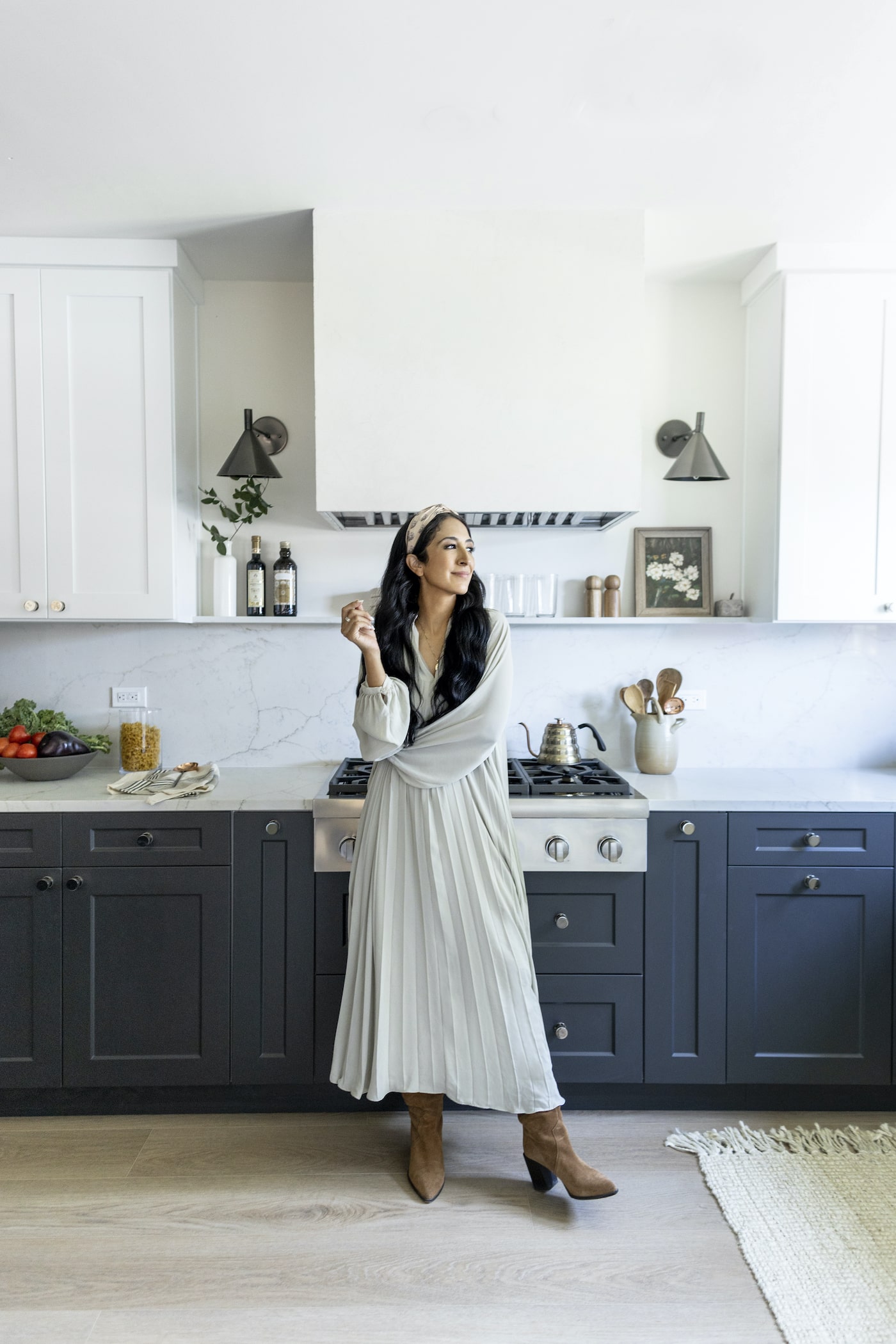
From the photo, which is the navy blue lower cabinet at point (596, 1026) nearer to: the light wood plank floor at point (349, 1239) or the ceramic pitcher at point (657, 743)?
the light wood plank floor at point (349, 1239)

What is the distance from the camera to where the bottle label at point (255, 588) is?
2918 mm

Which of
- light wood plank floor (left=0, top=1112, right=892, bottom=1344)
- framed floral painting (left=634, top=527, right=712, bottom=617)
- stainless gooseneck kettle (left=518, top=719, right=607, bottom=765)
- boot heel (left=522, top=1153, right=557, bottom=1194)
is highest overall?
framed floral painting (left=634, top=527, right=712, bottom=617)

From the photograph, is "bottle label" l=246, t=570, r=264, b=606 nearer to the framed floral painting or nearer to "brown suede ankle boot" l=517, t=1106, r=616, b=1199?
the framed floral painting

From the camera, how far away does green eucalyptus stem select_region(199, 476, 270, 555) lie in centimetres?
290

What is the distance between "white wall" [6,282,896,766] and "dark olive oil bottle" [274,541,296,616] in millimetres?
88

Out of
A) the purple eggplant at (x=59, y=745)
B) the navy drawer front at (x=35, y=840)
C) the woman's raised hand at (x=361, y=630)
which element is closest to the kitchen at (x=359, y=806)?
the navy drawer front at (x=35, y=840)

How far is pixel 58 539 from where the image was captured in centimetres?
266

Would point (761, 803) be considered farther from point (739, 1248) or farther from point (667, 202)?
point (667, 202)

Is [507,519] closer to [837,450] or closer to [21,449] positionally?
[837,450]

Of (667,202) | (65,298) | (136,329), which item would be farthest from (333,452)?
(667,202)

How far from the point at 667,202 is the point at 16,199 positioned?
1.82 metres

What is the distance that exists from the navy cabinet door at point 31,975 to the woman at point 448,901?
3.03ft

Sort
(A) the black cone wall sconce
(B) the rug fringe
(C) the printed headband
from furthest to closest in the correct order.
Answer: (A) the black cone wall sconce → (B) the rug fringe → (C) the printed headband

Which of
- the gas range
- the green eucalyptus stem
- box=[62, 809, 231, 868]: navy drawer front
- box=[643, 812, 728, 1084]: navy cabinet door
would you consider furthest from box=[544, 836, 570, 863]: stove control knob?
the green eucalyptus stem
